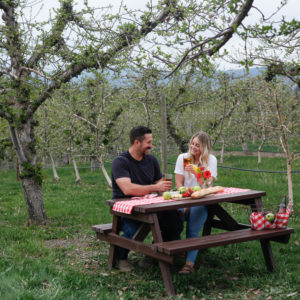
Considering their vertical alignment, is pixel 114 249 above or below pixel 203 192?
below

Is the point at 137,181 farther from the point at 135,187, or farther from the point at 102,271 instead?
the point at 102,271

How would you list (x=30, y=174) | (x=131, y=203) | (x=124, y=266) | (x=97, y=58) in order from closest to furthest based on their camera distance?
(x=131, y=203) < (x=124, y=266) < (x=97, y=58) < (x=30, y=174)

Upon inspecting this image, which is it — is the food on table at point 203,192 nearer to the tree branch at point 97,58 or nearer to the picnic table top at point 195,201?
the picnic table top at point 195,201

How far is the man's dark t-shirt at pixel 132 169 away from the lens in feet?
17.1

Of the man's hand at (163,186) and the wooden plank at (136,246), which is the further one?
the man's hand at (163,186)

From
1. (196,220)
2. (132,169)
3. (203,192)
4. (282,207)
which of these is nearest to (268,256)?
(282,207)

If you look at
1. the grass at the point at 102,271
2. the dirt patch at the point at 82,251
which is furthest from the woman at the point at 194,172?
the dirt patch at the point at 82,251

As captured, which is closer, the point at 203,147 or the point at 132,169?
the point at 132,169

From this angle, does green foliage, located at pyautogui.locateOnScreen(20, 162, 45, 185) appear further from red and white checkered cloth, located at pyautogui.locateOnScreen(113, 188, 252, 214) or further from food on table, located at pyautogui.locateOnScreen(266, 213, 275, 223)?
food on table, located at pyautogui.locateOnScreen(266, 213, 275, 223)

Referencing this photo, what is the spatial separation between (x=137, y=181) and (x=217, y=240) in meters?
1.33

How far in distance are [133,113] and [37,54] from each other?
11879 millimetres

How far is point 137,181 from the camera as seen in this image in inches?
211

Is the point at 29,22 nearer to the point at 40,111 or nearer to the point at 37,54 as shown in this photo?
the point at 37,54

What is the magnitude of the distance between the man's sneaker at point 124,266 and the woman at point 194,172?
0.71 meters
